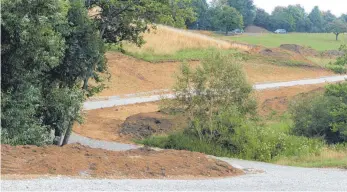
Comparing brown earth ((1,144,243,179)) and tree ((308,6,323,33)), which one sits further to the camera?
tree ((308,6,323,33))

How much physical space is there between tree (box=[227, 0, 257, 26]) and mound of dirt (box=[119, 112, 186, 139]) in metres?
116

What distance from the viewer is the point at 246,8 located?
5901 inches

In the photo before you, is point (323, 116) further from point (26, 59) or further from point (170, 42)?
point (170, 42)

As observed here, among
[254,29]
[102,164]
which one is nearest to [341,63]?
[102,164]

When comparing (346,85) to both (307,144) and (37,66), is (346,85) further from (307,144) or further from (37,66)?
(37,66)

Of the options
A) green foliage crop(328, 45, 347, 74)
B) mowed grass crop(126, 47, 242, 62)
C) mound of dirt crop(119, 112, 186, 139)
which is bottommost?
mound of dirt crop(119, 112, 186, 139)

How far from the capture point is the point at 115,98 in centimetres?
4359

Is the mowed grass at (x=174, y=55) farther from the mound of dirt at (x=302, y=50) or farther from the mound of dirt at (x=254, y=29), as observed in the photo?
the mound of dirt at (x=254, y=29)

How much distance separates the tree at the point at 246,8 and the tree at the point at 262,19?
24.6 ft

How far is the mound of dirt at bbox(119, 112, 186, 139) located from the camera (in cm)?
3045

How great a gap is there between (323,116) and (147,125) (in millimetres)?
8900

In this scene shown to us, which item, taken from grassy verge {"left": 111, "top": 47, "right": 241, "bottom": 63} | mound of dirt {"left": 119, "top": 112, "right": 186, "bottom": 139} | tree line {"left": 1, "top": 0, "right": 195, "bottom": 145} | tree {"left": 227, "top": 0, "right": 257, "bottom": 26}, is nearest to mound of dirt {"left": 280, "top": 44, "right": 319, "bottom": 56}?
grassy verge {"left": 111, "top": 47, "right": 241, "bottom": 63}

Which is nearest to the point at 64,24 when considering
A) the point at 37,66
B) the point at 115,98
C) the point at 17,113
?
the point at 37,66

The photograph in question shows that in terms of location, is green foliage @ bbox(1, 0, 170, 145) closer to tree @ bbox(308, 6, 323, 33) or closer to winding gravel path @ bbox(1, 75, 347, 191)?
winding gravel path @ bbox(1, 75, 347, 191)
